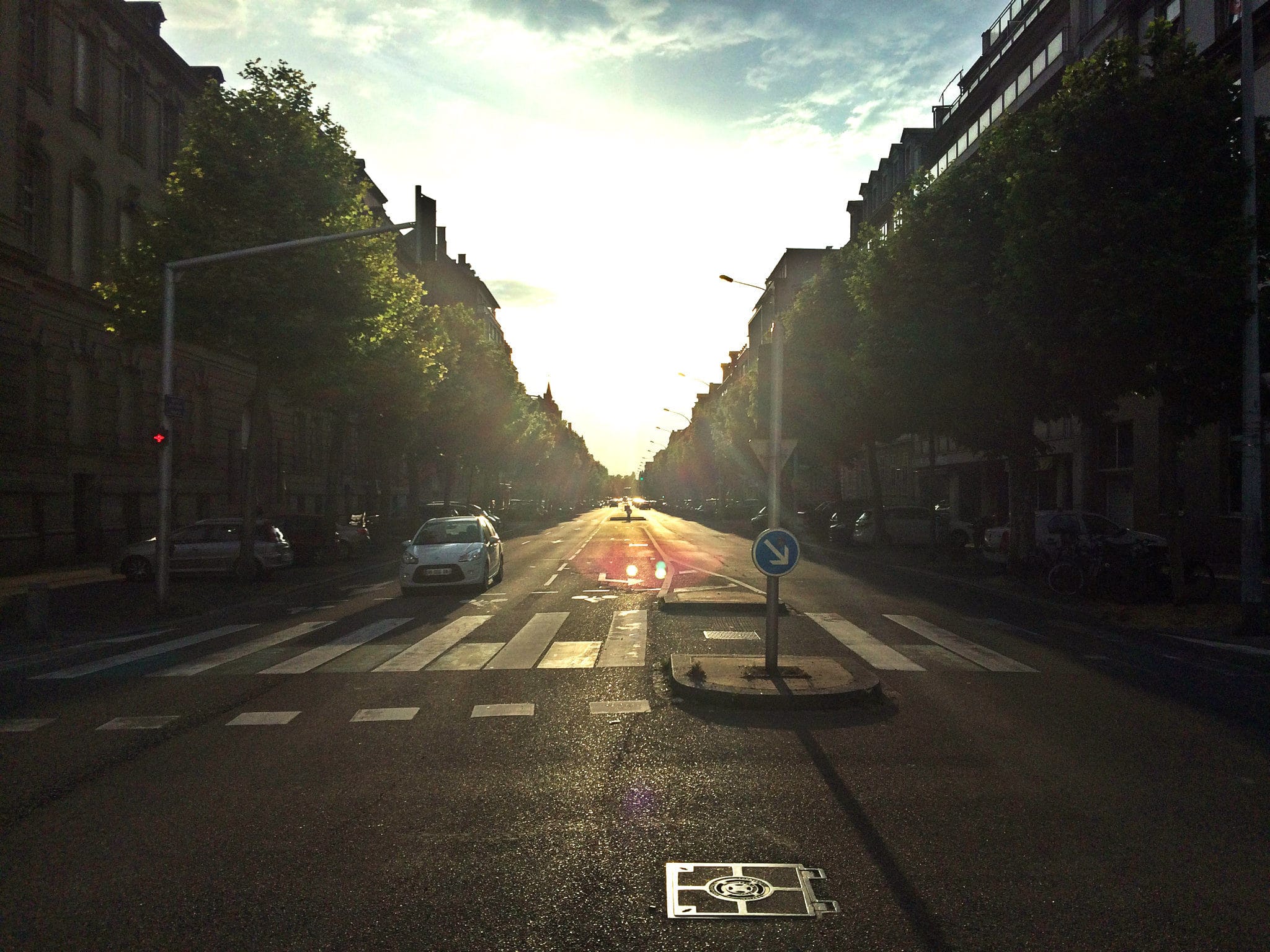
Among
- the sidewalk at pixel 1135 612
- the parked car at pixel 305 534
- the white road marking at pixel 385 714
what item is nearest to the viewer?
the white road marking at pixel 385 714

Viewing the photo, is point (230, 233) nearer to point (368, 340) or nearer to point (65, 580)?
point (368, 340)

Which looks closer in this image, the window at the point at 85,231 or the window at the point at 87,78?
the window at the point at 85,231

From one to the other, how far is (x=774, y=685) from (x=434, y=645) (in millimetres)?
5275

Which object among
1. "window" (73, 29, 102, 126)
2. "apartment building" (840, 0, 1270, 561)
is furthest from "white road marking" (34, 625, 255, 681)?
"window" (73, 29, 102, 126)

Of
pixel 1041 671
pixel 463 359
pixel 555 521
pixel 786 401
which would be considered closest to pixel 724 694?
pixel 1041 671

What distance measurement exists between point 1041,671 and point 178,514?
31.6 meters

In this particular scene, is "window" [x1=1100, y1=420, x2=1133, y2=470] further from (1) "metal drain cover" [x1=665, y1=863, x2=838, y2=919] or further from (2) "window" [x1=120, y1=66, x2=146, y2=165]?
(1) "metal drain cover" [x1=665, y1=863, x2=838, y2=919]

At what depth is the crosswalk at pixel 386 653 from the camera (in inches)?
448

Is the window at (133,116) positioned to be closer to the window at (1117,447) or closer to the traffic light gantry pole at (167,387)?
the traffic light gantry pole at (167,387)

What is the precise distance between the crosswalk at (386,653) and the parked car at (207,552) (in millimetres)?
9643

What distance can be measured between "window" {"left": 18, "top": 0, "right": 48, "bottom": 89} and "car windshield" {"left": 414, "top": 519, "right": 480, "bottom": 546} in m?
16.5

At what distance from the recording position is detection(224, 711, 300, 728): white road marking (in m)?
8.50

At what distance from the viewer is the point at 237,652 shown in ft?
42.1

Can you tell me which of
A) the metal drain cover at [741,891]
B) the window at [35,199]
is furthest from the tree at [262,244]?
the metal drain cover at [741,891]
